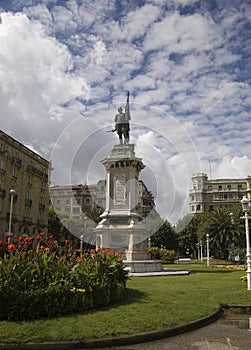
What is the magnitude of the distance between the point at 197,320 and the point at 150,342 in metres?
2.03

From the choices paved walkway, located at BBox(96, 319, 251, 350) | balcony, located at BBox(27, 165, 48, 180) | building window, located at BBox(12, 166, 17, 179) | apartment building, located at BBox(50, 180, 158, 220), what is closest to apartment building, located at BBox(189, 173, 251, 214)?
apartment building, located at BBox(50, 180, 158, 220)

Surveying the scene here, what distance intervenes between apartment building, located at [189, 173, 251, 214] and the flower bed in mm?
101919

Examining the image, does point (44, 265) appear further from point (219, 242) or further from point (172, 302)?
point (219, 242)

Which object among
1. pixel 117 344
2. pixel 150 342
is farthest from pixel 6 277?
pixel 150 342

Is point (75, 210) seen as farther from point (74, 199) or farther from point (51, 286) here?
point (51, 286)

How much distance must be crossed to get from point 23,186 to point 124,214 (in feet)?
102

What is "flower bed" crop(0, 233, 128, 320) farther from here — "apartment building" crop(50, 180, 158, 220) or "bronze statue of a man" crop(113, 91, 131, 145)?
"apartment building" crop(50, 180, 158, 220)

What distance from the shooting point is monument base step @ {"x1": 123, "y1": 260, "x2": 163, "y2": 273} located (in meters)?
27.0

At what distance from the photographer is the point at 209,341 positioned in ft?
29.1

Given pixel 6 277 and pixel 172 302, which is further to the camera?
pixel 172 302

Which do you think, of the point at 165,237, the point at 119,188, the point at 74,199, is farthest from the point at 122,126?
the point at 74,199

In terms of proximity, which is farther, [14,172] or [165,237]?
[165,237]

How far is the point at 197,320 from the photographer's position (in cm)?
1038

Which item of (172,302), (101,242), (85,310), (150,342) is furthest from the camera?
(101,242)
